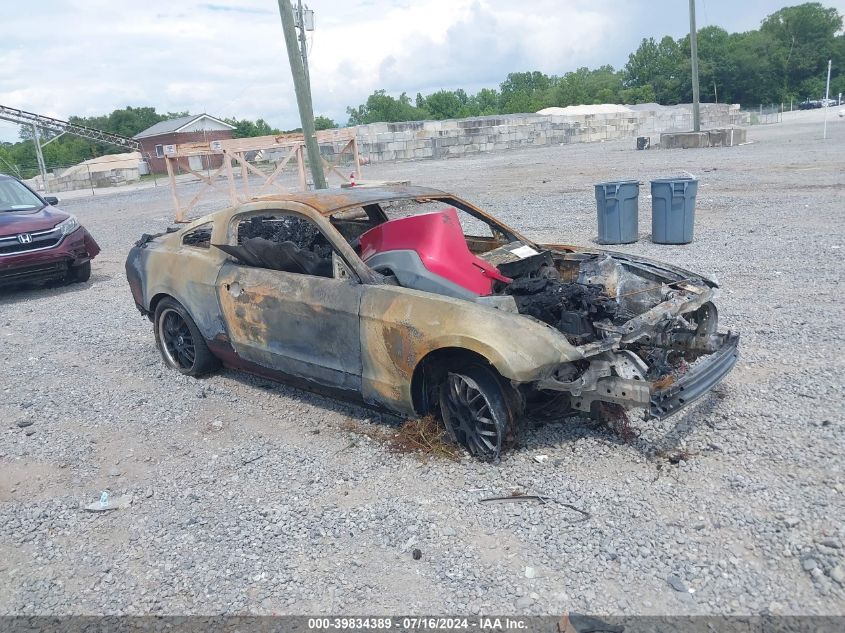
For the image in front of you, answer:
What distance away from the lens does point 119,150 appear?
203 ft

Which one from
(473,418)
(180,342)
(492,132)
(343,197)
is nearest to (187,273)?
(180,342)

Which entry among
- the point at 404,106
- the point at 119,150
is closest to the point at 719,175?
the point at 119,150

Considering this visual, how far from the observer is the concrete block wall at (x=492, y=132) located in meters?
34.0

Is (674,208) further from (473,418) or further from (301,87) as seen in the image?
(301,87)

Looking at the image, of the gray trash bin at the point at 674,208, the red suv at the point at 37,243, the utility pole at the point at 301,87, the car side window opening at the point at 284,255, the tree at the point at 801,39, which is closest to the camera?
the car side window opening at the point at 284,255

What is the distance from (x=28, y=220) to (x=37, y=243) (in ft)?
1.22

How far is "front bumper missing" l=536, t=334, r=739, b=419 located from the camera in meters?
3.47

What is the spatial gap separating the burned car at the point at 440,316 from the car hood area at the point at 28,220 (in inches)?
186

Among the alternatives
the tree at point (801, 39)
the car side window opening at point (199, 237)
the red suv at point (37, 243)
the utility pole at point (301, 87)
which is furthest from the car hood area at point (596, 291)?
the tree at point (801, 39)

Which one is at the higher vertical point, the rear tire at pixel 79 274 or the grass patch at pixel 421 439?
the rear tire at pixel 79 274

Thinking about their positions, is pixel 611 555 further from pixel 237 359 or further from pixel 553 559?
pixel 237 359

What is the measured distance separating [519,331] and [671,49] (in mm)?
97811

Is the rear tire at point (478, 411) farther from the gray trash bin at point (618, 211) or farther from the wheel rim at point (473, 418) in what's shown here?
the gray trash bin at point (618, 211)

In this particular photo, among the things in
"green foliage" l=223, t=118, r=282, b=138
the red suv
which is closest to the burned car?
the red suv
